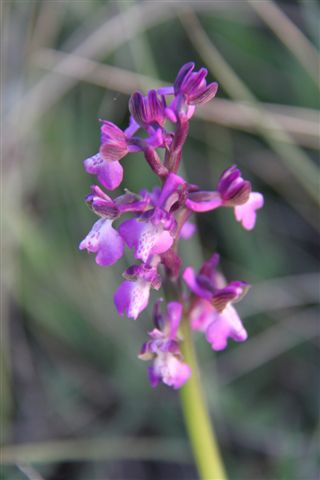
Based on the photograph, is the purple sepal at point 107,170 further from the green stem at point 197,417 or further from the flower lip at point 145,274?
the green stem at point 197,417

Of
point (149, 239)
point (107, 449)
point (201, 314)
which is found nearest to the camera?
point (149, 239)

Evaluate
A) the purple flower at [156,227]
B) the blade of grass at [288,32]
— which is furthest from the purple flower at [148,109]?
the blade of grass at [288,32]

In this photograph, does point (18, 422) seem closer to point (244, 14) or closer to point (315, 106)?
point (315, 106)

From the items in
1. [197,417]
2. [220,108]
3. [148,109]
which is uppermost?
[220,108]

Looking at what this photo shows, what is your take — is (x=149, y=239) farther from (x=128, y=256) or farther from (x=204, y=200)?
(x=128, y=256)

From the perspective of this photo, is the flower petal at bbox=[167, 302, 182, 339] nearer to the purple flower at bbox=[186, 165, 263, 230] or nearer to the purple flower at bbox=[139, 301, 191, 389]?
the purple flower at bbox=[139, 301, 191, 389]

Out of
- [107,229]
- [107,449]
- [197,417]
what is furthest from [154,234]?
[107,449]

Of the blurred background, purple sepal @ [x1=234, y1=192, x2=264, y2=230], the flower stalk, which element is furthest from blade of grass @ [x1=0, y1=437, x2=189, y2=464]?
purple sepal @ [x1=234, y1=192, x2=264, y2=230]
